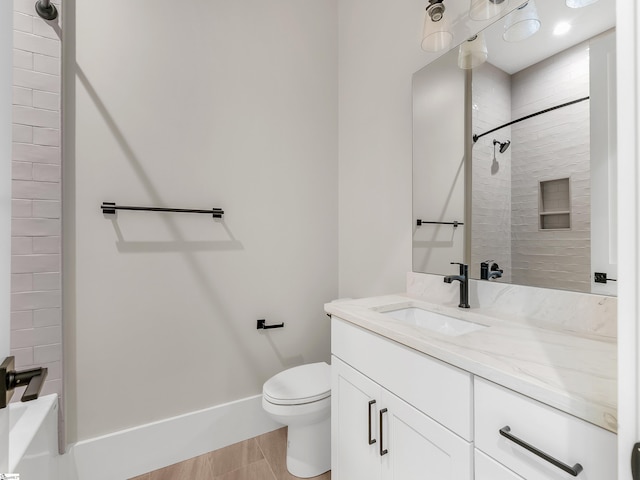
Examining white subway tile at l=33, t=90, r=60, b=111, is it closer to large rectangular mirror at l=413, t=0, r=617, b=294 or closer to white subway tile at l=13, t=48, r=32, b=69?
white subway tile at l=13, t=48, r=32, b=69

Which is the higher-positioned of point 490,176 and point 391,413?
point 490,176

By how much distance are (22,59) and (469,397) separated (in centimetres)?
219

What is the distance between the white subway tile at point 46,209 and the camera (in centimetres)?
138

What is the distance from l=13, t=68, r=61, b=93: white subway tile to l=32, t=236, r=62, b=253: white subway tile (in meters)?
0.69

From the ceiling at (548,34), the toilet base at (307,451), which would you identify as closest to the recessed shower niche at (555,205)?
the ceiling at (548,34)

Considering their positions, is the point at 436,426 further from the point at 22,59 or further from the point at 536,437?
the point at 22,59

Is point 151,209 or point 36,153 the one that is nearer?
point 36,153

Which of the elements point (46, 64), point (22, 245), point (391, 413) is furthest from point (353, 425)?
point (46, 64)

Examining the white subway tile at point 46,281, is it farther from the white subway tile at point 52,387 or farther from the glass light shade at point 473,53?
the glass light shade at point 473,53

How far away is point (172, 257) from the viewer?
1.72m

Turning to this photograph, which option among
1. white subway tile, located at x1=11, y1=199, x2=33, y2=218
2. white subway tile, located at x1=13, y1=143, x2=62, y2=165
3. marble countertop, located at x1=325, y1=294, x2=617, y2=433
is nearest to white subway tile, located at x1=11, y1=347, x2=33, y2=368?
white subway tile, located at x1=11, y1=199, x2=33, y2=218

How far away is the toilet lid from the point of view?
147 centimetres

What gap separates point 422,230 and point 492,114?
60 cm

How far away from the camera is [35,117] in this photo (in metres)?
1.38
